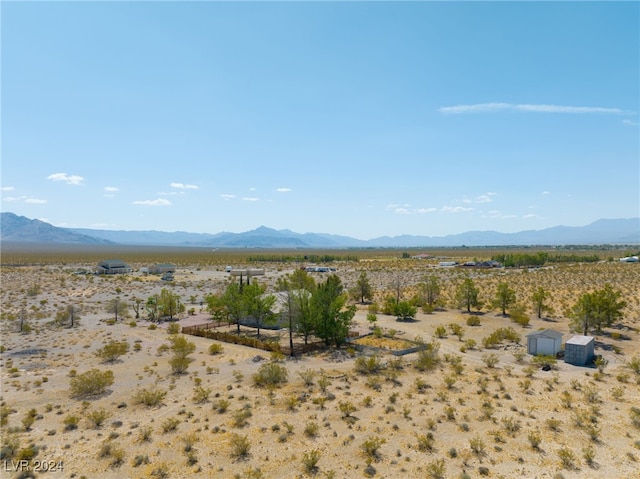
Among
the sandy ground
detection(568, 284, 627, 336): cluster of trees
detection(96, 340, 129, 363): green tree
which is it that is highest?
detection(568, 284, 627, 336): cluster of trees

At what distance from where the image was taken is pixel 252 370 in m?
25.1

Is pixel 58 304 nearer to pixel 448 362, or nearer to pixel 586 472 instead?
pixel 448 362

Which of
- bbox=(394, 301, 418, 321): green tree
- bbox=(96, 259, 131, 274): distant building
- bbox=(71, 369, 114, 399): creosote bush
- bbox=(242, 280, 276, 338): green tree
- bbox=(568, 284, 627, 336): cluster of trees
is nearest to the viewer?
bbox=(71, 369, 114, 399): creosote bush

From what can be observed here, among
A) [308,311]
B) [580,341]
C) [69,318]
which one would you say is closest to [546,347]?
[580,341]

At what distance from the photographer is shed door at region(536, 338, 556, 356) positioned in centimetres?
2744

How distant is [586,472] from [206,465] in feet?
43.5

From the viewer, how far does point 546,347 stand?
27594 mm

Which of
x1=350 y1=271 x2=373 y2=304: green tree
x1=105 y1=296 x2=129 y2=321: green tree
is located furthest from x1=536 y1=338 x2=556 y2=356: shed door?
x1=105 y1=296 x2=129 y2=321: green tree

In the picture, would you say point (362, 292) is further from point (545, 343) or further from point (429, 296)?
point (545, 343)

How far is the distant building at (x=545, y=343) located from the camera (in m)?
27.4

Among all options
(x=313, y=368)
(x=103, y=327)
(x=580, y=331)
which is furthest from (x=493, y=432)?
(x=103, y=327)

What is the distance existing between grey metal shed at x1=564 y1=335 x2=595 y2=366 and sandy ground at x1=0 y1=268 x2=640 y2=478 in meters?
0.68

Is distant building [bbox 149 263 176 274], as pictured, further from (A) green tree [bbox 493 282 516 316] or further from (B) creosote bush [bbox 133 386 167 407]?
(B) creosote bush [bbox 133 386 167 407]

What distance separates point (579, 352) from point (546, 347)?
6.84ft
